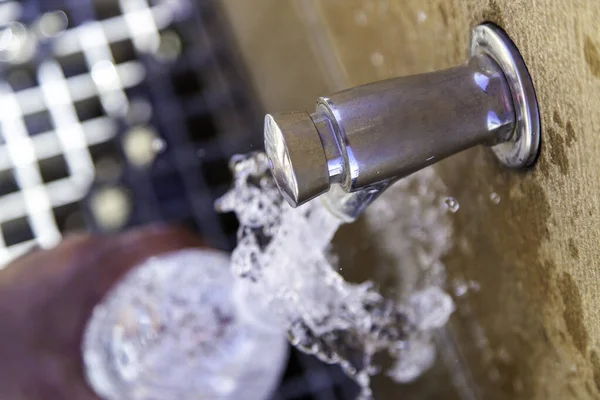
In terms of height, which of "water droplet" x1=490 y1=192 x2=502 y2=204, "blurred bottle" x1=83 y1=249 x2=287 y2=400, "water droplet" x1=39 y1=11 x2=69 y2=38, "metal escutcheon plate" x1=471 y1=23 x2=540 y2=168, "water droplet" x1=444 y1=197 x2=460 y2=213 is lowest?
"blurred bottle" x1=83 y1=249 x2=287 y2=400

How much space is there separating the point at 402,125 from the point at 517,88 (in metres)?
0.06

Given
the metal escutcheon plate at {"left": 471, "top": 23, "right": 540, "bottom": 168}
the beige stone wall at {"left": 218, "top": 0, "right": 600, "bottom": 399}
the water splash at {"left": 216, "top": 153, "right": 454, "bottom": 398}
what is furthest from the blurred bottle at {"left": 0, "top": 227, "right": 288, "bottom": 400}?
the metal escutcheon plate at {"left": 471, "top": 23, "right": 540, "bottom": 168}

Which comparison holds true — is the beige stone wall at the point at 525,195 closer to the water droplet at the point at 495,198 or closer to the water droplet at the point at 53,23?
the water droplet at the point at 495,198

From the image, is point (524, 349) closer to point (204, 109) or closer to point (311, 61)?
point (311, 61)

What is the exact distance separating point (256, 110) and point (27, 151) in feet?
1.01

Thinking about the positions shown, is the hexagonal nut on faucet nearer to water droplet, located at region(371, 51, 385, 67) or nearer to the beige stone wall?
the beige stone wall

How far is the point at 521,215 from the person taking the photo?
0.36 meters

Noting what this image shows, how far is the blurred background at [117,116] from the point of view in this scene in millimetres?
909

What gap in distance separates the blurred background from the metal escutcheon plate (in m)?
0.58

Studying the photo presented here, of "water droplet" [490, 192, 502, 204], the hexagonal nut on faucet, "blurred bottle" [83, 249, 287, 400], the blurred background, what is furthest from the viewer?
the blurred background

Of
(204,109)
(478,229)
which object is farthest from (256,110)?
(478,229)

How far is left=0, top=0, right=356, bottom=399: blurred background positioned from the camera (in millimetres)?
909

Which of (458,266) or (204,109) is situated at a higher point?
(204,109)

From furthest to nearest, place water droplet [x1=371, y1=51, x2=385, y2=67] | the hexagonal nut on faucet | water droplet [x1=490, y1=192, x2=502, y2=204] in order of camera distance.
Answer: water droplet [x1=371, y1=51, x2=385, y2=67]
water droplet [x1=490, y1=192, x2=502, y2=204]
the hexagonal nut on faucet
